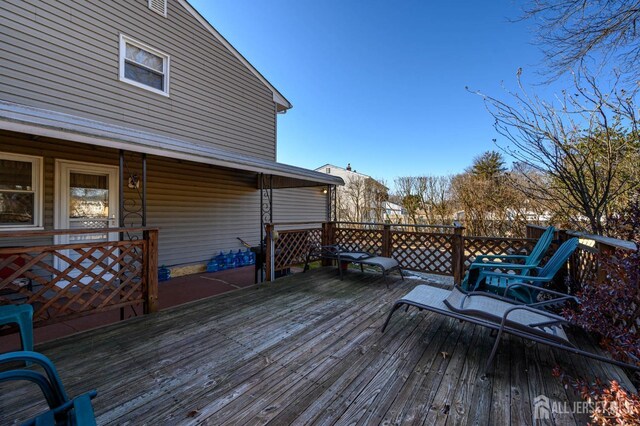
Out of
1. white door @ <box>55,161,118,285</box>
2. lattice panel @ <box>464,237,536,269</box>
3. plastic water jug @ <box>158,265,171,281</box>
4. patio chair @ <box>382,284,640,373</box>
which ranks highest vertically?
white door @ <box>55,161,118,285</box>

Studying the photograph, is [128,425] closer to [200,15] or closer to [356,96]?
[200,15]

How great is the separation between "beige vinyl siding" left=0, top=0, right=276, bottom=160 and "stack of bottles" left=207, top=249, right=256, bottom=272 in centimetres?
293

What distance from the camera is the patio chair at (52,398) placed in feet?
3.71

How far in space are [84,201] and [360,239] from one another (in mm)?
5633

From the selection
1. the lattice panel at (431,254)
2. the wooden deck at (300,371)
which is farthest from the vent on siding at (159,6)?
the lattice panel at (431,254)

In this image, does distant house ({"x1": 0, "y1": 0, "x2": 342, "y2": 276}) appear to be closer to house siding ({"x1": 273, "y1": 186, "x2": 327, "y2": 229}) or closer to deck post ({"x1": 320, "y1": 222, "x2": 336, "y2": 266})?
house siding ({"x1": 273, "y1": 186, "x2": 327, "y2": 229})

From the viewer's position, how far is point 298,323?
3.23m

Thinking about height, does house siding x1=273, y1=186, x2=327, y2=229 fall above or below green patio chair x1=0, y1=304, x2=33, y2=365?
above

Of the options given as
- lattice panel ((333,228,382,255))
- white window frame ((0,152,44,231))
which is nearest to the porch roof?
white window frame ((0,152,44,231))

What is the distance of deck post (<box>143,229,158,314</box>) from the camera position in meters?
3.49

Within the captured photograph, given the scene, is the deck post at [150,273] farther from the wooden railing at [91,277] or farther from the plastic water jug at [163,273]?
the plastic water jug at [163,273]

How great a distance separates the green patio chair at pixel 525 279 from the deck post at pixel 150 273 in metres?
4.40

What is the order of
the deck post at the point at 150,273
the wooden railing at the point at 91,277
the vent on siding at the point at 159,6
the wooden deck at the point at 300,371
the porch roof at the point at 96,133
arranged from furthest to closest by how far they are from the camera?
1. the vent on siding at the point at 159,6
2. the deck post at the point at 150,273
3. the wooden railing at the point at 91,277
4. the porch roof at the point at 96,133
5. the wooden deck at the point at 300,371

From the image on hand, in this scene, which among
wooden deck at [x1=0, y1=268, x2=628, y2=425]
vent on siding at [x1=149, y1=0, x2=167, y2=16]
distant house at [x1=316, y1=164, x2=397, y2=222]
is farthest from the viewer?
distant house at [x1=316, y1=164, x2=397, y2=222]
